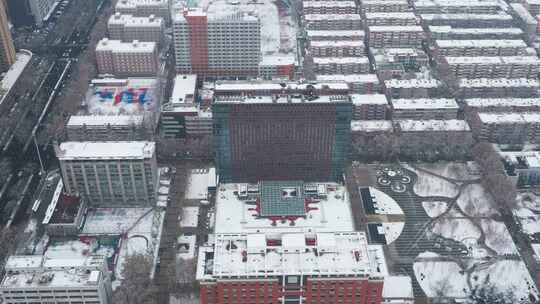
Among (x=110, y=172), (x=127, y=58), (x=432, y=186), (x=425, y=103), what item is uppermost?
(x=127, y=58)

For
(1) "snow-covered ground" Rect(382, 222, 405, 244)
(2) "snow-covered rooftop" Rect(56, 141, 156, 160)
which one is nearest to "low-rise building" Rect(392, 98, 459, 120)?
(1) "snow-covered ground" Rect(382, 222, 405, 244)

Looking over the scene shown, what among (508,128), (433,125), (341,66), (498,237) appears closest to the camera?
(498,237)

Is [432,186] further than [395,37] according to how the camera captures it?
No

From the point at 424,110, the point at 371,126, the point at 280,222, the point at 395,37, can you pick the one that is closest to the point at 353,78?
the point at 371,126

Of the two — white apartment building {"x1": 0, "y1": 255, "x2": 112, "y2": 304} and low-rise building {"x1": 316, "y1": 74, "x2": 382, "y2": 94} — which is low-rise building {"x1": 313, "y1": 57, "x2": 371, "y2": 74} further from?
white apartment building {"x1": 0, "y1": 255, "x2": 112, "y2": 304}

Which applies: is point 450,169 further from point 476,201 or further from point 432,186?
point 476,201

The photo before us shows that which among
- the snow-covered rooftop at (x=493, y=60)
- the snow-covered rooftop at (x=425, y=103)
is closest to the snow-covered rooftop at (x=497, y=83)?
the snow-covered rooftop at (x=493, y=60)

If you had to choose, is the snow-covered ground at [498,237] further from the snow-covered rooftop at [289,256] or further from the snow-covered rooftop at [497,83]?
the snow-covered rooftop at [497,83]
